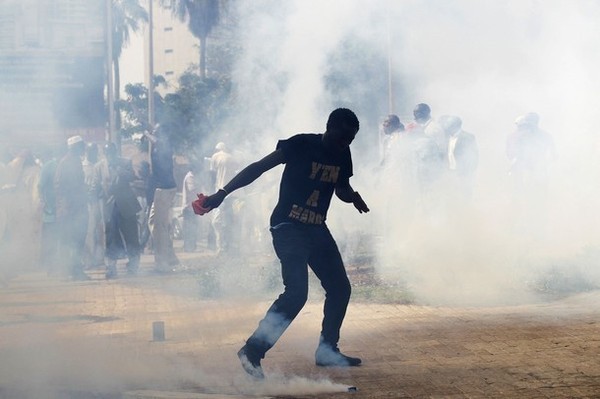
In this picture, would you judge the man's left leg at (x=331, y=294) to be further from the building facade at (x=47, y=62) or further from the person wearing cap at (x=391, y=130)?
the person wearing cap at (x=391, y=130)

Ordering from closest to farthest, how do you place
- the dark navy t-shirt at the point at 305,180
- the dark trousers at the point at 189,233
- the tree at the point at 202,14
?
the dark navy t-shirt at the point at 305,180 < the tree at the point at 202,14 < the dark trousers at the point at 189,233

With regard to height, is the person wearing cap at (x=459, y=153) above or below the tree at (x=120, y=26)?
below

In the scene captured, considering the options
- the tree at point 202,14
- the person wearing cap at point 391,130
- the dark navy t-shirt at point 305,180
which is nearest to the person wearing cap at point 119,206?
the person wearing cap at point 391,130

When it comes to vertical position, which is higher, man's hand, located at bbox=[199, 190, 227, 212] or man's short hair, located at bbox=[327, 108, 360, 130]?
man's short hair, located at bbox=[327, 108, 360, 130]

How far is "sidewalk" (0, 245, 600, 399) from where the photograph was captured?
6078 mm

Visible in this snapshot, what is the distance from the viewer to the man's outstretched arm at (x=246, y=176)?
6344 millimetres

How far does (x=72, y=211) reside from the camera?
13250mm

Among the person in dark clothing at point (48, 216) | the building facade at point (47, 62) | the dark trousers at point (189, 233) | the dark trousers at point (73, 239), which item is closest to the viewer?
the building facade at point (47, 62)

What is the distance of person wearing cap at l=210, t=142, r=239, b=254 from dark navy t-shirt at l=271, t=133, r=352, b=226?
7972 mm

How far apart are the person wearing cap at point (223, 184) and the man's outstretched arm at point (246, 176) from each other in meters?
8.09

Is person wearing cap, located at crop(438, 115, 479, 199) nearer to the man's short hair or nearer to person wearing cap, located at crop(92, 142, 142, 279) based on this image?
person wearing cap, located at crop(92, 142, 142, 279)

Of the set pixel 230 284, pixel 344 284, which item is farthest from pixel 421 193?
pixel 344 284

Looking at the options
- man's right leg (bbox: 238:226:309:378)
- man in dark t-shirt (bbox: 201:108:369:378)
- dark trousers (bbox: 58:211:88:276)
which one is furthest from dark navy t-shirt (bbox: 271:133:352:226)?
dark trousers (bbox: 58:211:88:276)

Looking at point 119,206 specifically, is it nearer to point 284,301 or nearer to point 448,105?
point 448,105
